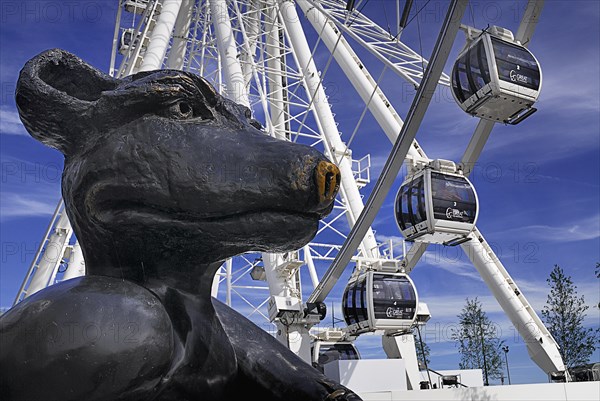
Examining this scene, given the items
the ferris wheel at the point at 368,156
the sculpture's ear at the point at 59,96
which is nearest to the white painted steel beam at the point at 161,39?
the ferris wheel at the point at 368,156

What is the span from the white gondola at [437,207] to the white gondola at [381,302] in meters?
1.33

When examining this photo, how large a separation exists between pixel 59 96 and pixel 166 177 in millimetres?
308

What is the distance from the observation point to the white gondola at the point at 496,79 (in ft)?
23.7

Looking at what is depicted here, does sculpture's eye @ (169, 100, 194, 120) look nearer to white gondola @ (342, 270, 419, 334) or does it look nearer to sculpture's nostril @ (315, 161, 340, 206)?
sculpture's nostril @ (315, 161, 340, 206)

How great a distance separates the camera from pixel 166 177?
1268 mm

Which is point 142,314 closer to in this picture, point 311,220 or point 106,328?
point 106,328

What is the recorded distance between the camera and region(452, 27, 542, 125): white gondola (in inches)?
285

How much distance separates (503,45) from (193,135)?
24.0ft

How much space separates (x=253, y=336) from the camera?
1.59m

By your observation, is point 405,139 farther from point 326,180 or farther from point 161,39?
point 326,180

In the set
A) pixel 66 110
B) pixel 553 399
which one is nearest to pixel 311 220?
pixel 66 110

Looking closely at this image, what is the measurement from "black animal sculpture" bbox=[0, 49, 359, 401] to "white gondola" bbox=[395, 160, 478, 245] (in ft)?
24.4

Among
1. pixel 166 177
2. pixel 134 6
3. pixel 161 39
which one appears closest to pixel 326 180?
pixel 166 177

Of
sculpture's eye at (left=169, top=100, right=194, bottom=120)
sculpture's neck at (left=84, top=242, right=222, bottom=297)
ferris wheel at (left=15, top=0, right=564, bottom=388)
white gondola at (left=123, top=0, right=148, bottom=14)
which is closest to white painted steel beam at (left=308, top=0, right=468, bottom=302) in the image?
ferris wheel at (left=15, top=0, right=564, bottom=388)
